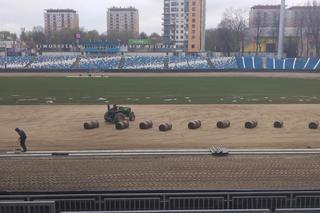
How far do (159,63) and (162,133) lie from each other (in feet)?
233

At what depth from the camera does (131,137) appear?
2503 centimetres

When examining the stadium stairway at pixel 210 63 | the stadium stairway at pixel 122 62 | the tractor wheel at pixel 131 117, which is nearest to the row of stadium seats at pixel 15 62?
the stadium stairway at pixel 122 62

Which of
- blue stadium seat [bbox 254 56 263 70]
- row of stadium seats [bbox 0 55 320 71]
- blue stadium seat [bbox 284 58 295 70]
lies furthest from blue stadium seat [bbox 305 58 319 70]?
blue stadium seat [bbox 254 56 263 70]

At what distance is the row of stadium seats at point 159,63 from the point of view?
296 feet

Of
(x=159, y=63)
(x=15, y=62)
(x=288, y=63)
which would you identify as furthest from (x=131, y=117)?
(x=15, y=62)

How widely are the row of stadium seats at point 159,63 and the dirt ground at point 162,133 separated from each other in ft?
178

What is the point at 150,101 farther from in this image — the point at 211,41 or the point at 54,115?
the point at 211,41

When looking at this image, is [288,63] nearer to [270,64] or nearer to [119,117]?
[270,64]

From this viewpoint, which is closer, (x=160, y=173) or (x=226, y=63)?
(x=160, y=173)

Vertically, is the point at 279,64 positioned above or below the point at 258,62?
below

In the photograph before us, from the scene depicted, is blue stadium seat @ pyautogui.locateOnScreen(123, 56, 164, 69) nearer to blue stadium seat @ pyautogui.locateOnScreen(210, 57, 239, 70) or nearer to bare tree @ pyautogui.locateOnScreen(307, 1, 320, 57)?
blue stadium seat @ pyautogui.locateOnScreen(210, 57, 239, 70)

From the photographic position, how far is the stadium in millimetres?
11562

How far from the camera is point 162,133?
26.1 m

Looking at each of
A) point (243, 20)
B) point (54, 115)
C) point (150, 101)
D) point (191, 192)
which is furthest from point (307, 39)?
point (191, 192)
